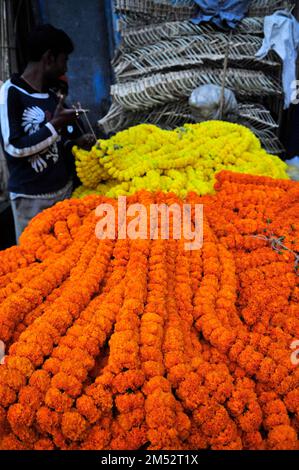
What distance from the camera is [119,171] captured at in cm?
244

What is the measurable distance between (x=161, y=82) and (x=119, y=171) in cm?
168

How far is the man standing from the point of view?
230 centimetres

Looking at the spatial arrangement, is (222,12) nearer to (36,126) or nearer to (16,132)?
(36,126)

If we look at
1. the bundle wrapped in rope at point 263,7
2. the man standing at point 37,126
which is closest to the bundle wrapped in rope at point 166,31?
the bundle wrapped in rope at point 263,7

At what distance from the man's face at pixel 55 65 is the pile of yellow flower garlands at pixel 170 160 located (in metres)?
0.54

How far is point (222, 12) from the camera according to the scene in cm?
391

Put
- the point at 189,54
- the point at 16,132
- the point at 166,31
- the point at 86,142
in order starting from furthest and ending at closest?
the point at 166,31 < the point at 189,54 < the point at 86,142 < the point at 16,132

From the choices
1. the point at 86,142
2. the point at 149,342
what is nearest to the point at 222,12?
the point at 86,142

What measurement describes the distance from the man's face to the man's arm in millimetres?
289

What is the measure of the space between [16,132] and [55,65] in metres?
0.58

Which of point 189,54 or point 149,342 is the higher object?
point 189,54
